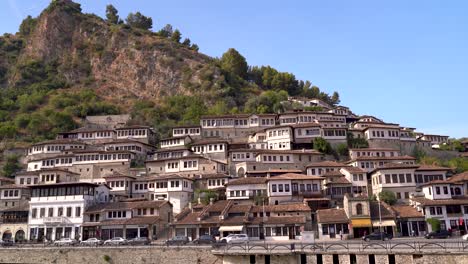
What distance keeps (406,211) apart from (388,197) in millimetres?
3034

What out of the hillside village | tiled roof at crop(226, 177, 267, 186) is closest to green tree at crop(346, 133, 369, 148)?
the hillside village

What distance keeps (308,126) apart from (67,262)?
42463mm

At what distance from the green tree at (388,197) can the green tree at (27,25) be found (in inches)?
5776

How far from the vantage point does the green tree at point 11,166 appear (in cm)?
7081

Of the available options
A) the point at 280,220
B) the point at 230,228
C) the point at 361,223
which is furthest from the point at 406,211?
the point at 230,228

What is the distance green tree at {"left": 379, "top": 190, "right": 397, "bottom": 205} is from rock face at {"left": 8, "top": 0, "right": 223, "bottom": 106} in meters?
67.2

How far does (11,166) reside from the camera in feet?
235

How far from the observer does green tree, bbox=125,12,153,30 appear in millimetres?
152875

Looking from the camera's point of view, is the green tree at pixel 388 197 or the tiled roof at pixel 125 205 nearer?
the green tree at pixel 388 197

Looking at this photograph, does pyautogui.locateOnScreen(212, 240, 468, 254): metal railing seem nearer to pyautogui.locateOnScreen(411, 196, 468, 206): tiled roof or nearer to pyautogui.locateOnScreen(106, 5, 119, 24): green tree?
pyautogui.locateOnScreen(411, 196, 468, 206): tiled roof

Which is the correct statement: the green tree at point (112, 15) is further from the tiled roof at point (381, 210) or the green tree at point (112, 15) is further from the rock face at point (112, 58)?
the tiled roof at point (381, 210)

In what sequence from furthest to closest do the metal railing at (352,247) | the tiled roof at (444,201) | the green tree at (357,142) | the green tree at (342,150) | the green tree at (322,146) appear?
the green tree at (357,142) → the green tree at (342,150) → the green tree at (322,146) → the tiled roof at (444,201) → the metal railing at (352,247)

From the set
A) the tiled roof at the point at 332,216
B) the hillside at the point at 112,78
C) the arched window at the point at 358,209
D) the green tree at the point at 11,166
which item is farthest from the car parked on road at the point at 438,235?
the green tree at the point at 11,166

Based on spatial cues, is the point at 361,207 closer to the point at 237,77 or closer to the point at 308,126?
the point at 308,126
